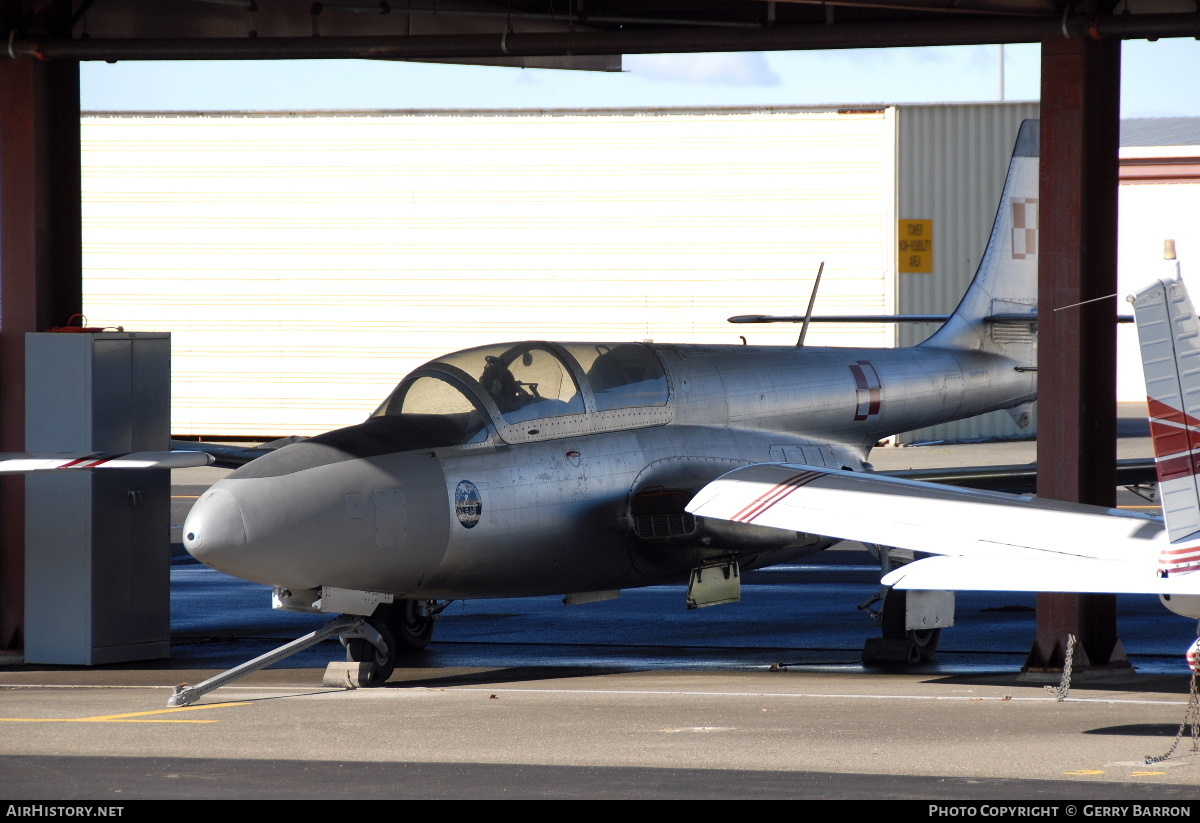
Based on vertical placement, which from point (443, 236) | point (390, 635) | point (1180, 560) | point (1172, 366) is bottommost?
point (390, 635)

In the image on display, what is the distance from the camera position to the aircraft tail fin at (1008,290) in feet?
51.9

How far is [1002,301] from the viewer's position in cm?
1614

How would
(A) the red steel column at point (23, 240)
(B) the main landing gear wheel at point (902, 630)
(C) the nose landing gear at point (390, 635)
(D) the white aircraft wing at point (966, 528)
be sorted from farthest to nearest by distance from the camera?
(A) the red steel column at point (23, 240), (B) the main landing gear wheel at point (902, 630), (C) the nose landing gear at point (390, 635), (D) the white aircraft wing at point (966, 528)

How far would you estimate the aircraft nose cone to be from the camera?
364 inches

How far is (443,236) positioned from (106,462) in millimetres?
23318

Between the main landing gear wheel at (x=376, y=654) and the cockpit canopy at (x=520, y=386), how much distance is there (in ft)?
4.77

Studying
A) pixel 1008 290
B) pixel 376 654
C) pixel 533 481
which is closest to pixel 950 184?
pixel 1008 290

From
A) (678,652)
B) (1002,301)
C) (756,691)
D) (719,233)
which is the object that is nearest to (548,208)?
(719,233)

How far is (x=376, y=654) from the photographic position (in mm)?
10594

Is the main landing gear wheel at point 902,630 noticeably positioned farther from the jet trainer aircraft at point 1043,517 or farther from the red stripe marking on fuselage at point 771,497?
the red stripe marking on fuselage at point 771,497

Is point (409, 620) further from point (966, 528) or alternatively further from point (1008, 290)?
point (1008, 290)

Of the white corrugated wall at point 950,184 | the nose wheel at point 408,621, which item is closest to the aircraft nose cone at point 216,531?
the nose wheel at point 408,621

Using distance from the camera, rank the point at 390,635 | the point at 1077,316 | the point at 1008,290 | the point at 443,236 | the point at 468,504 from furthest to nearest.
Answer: the point at 443,236
the point at 1008,290
the point at 390,635
the point at 1077,316
the point at 468,504
